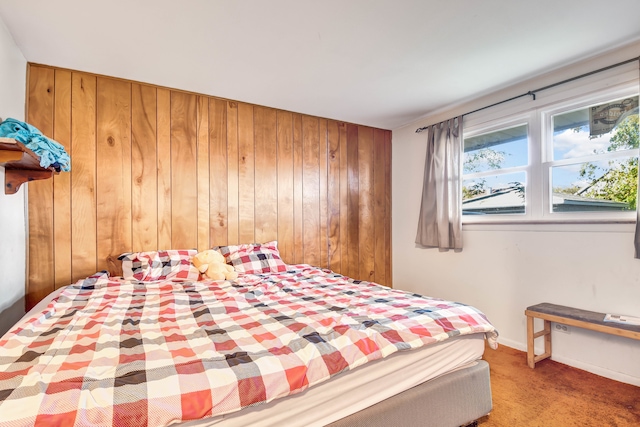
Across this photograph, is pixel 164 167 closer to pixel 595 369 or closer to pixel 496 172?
pixel 496 172

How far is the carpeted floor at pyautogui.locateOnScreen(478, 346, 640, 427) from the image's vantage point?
1.77m

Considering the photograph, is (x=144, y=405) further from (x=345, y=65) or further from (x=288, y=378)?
(x=345, y=65)

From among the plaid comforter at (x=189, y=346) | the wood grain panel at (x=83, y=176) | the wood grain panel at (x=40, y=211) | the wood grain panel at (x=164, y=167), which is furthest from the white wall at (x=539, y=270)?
the wood grain panel at (x=40, y=211)

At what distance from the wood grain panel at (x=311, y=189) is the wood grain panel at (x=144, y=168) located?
1.42m

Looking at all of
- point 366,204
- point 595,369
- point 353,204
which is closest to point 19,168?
point 353,204

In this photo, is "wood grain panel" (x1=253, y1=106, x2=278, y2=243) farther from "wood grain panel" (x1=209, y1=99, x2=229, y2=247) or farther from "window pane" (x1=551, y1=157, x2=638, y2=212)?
"window pane" (x1=551, y1=157, x2=638, y2=212)

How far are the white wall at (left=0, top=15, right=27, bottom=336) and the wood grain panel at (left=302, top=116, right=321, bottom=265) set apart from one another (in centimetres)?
223

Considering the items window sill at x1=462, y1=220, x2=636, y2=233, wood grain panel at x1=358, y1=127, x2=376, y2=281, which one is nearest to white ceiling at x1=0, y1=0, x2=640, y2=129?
wood grain panel at x1=358, y1=127, x2=376, y2=281

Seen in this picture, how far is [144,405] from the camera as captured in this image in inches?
34.5

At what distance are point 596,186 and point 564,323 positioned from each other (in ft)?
3.28

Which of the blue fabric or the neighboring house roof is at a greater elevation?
the blue fabric

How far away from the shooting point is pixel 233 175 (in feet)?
10.2

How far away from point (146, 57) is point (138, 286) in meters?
1.58

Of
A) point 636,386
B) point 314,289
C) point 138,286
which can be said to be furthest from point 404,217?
point 138,286
